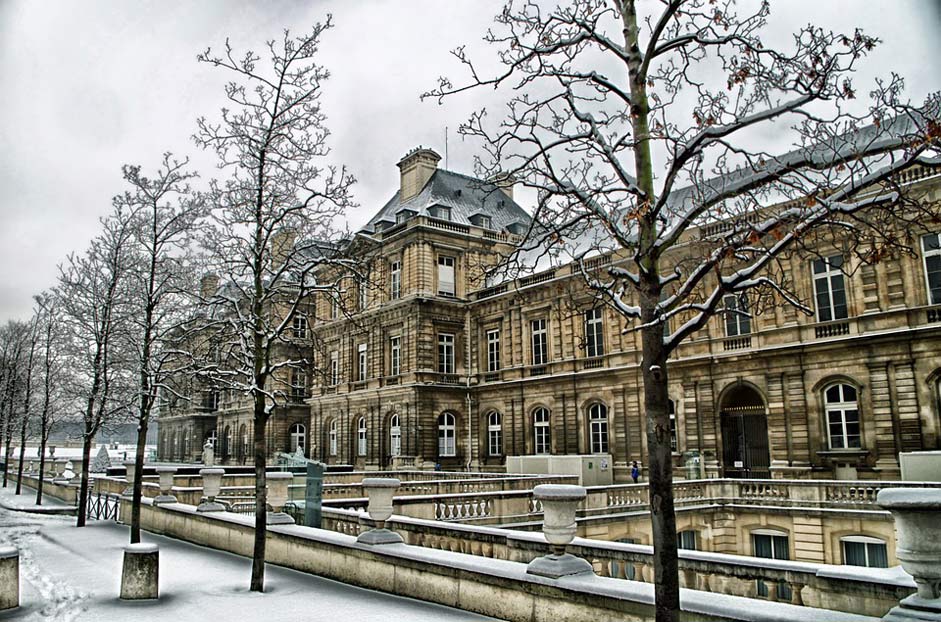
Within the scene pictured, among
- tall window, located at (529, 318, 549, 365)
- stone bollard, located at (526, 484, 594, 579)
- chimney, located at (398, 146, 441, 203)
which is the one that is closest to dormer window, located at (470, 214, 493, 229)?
chimney, located at (398, 146, 441, 203)

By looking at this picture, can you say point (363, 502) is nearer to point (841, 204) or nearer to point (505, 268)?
point (505, 268)

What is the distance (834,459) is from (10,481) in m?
44.6

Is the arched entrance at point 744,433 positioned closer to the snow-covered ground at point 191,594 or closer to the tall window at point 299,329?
the tall window at point 299,329

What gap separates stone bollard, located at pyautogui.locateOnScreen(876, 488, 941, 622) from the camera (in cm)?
553

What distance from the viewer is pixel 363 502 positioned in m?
18.5

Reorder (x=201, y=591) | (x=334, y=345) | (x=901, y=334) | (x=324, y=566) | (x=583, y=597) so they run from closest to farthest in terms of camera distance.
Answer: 1. (x=583, y=597)
2. (x=201, y=591)
3. (x=324, y=566)
4. (x=901, y=334)
5. (x=334, y=345)

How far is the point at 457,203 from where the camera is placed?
43.7 meters

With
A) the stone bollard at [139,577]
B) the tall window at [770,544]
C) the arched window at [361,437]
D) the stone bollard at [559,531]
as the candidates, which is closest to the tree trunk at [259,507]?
the stone bollard at [139,577]

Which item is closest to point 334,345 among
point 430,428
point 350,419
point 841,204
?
point 350,419

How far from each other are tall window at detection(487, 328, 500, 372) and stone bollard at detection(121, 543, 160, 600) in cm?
2964

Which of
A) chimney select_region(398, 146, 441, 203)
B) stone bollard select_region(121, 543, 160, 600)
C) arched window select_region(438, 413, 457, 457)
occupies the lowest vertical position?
stone bollard select_region(121, 543, 160, 600)

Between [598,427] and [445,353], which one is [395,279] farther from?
[598,427]

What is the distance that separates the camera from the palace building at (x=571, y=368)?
22656mm

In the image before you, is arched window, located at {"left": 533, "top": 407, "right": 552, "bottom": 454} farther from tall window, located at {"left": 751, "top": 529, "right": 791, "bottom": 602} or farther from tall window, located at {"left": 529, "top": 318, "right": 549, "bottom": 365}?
tall window, located at {"left": 751, "top": 529, "right": 791, "bottom": 602}
